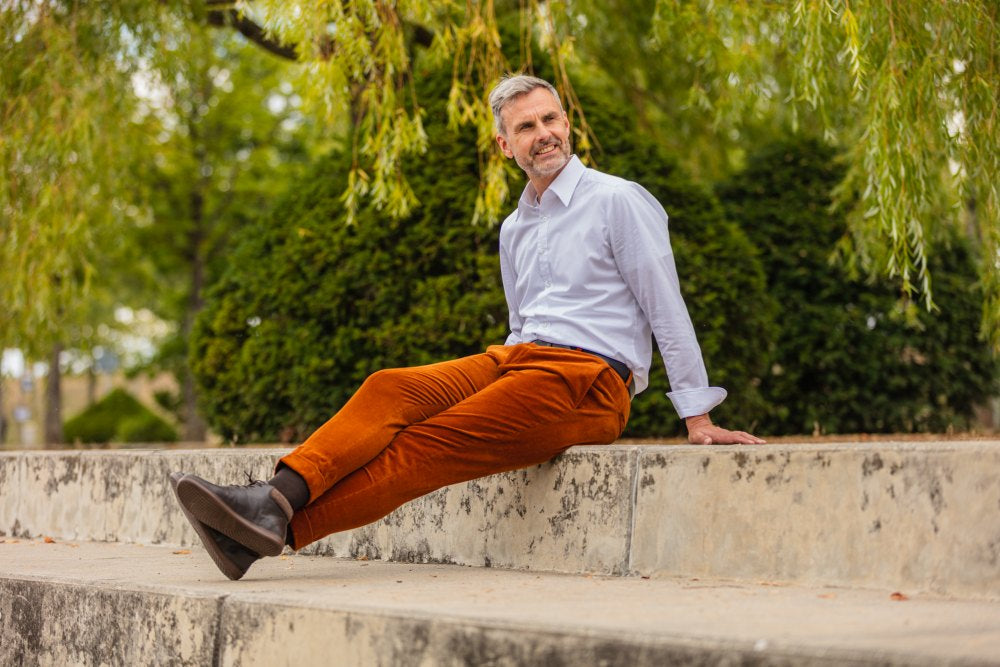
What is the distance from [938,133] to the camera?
201 inches

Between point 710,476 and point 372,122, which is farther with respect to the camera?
point 372,122

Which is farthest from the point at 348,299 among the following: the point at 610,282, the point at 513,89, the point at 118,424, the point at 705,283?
the point at 118,424

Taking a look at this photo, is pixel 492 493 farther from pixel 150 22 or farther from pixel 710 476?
pixel 150 22

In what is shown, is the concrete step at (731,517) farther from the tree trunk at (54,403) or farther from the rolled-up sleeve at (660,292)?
the tree trunk at (54,403)

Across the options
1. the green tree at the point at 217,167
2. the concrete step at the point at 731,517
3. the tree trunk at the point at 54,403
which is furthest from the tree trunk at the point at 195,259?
the concrete step at the point at 731,517

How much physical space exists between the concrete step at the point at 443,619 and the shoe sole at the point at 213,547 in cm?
4

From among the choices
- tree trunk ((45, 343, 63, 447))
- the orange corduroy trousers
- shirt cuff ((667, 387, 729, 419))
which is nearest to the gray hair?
the orange corduroy trousers

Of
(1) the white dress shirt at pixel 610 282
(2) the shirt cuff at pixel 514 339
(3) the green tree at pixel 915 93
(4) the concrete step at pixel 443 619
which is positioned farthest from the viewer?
(3) the green tree at pixel 915 93

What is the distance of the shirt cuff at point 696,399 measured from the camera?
143 inches

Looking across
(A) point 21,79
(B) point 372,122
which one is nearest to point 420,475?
(B) point 372,122

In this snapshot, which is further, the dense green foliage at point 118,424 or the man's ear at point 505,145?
the dense green foliage at point 118,424

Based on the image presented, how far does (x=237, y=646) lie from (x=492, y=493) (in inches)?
43.9

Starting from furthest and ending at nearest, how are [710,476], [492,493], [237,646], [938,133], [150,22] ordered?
[150,22] → [938,133] → [492,493] → [710,476] → [237,646]

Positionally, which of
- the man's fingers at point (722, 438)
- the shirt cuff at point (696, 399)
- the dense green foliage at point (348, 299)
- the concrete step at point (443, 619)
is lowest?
the concrete step at point (443, 619)
